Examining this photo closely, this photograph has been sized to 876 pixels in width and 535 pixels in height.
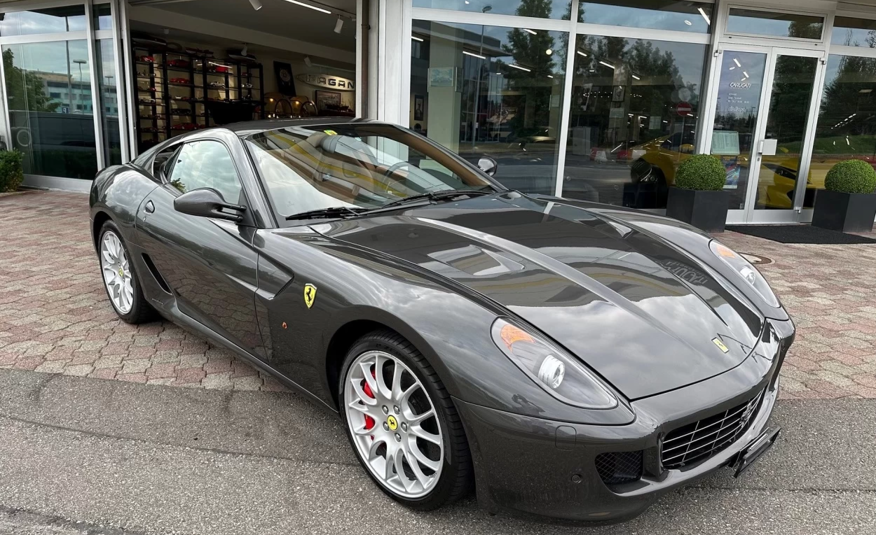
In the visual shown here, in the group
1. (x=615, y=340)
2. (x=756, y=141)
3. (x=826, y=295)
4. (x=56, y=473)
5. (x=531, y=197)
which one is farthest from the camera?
(x=756, y=141)

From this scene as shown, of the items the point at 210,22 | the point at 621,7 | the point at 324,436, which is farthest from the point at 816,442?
the point at 210,22

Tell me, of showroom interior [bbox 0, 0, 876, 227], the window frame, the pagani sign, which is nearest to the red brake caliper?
the window frame

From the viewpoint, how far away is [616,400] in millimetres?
1807

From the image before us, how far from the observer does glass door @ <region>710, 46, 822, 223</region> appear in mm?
8492

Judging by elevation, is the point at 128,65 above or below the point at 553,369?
above

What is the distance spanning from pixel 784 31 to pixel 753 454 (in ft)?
27.2

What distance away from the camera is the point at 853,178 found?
8.12 meters

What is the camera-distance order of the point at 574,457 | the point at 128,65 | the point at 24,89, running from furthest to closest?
the point at 24,89 → the point at 128,65 → the point at 574,457

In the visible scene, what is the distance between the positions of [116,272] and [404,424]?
2.88 metres

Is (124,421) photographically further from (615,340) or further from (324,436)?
(615,340)

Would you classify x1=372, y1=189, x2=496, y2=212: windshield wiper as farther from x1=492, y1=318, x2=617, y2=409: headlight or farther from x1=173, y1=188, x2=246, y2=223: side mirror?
x1=492, y1=318, x2=617, y2=409: headlight

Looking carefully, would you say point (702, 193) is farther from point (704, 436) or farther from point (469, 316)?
point (469, 316)

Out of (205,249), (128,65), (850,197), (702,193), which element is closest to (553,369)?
(205,249)

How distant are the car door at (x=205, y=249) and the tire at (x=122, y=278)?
443 mm
